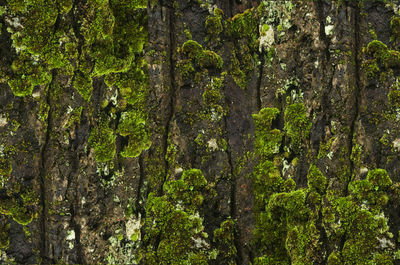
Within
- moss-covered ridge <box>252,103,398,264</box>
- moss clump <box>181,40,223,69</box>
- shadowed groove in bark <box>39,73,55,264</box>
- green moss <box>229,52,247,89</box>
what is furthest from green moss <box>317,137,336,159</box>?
shadowed groove in bark <box>39,73,55,264</box>

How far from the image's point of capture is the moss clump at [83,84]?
3260mm

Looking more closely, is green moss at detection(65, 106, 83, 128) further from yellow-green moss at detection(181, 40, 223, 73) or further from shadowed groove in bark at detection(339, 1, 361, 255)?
shadowed groove in bark at detection(339, 1, 361, 255)

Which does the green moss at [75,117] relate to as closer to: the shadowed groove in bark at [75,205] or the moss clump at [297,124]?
the shadowed groove in bark at [75,205]

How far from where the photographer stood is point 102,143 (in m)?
3.24

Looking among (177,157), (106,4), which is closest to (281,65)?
(177,157)

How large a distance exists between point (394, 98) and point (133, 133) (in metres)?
2.50

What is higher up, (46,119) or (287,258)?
(46,119)

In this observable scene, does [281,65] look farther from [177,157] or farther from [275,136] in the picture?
[177,157]

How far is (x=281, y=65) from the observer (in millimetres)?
3539

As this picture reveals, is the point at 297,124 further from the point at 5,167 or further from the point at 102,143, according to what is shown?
the point at 5,167

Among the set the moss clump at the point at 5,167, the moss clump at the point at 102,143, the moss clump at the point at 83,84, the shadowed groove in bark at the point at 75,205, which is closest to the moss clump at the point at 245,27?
the moss clump at the point at 83,84

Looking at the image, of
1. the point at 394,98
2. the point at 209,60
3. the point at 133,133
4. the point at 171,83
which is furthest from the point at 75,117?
the point at 394,98

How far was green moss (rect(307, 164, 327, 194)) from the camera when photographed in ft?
10.8

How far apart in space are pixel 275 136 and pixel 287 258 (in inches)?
47.5
